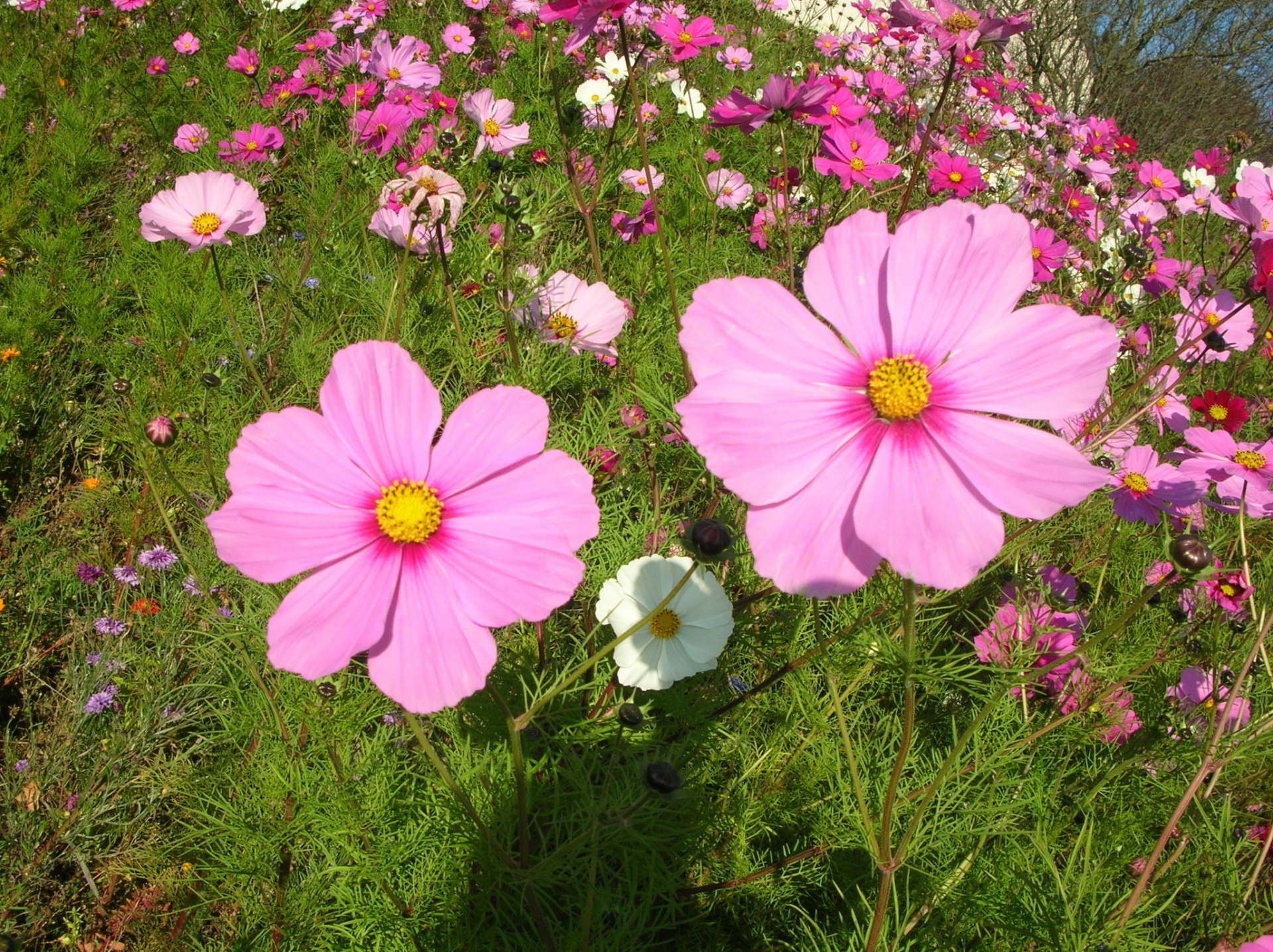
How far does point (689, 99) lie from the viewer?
118 inches

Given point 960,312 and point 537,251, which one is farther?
point 537,251

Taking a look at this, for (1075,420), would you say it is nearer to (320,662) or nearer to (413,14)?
(320,662)

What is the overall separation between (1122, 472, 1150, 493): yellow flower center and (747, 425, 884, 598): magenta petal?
118cm

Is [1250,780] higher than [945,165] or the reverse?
the reverse

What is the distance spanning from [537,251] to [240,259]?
94 centimetres

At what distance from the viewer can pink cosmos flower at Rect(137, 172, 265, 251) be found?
4.90ft

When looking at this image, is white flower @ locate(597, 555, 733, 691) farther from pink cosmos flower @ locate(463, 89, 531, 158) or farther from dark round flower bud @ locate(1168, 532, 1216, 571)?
pink cosmos flower @ locate(463, 89, 531, 158)

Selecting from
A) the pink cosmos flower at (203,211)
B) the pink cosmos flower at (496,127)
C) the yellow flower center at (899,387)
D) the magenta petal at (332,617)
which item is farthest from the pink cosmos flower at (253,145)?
the yellow flower center at (899,387)

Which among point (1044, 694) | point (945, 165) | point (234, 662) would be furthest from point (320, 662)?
point (945, 165)

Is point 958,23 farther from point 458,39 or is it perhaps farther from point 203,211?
point 458,39

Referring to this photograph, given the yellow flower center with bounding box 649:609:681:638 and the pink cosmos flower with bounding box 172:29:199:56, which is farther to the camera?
the pink cosmos flower with bounding box 172:29:199:56

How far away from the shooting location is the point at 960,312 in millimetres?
668

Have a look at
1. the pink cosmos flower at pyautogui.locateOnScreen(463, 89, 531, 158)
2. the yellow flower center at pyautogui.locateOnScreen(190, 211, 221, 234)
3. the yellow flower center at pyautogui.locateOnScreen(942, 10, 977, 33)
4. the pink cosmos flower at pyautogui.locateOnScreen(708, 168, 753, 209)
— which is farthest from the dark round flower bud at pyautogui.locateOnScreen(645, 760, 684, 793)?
the pink cosmos flower at pyautogui.locateOnScreen(708, 168, 753, 209)

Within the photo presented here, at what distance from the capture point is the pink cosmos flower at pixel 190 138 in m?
2.56
